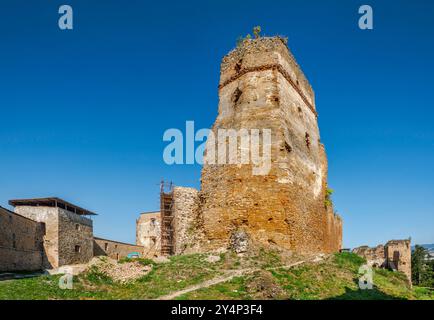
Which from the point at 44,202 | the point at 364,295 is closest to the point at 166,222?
the point at 44,202

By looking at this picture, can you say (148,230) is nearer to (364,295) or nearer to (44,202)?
(44,202)

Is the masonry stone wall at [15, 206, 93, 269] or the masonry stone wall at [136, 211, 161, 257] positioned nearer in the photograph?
the masonry stone wall at [15, 206, 93, 269]

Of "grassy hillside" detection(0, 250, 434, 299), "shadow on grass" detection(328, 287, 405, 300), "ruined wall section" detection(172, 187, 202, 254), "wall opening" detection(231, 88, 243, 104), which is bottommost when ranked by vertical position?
"shadow on grass" detection(328, 287, 405, 300)

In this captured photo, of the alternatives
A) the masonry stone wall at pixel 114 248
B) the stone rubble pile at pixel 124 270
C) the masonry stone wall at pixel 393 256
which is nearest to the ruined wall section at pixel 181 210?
the stone rubble pile at pixel 124 270

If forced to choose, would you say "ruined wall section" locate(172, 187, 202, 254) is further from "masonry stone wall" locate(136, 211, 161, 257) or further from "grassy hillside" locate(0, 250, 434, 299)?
"grassy hillside" locate(0, 250, 434, 299)

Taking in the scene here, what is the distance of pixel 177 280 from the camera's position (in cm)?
1224

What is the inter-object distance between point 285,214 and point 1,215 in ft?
45.2

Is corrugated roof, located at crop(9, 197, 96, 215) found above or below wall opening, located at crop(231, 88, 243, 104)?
below

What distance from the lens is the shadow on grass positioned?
36.9 ft

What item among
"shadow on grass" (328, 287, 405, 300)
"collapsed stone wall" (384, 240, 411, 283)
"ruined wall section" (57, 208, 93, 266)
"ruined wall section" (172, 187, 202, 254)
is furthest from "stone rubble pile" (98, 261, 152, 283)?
"collapsed stone wall" (384, 240, 411, 283)

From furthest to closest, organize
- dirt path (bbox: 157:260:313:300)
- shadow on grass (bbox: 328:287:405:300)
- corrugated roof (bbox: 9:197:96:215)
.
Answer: corrugated roof (bbox: 9:197:96:215) < shadow on grass (bbox: 328:287:405:300) < dirt path (bbox: 157:260:313:300)

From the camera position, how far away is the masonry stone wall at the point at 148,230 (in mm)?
31875
